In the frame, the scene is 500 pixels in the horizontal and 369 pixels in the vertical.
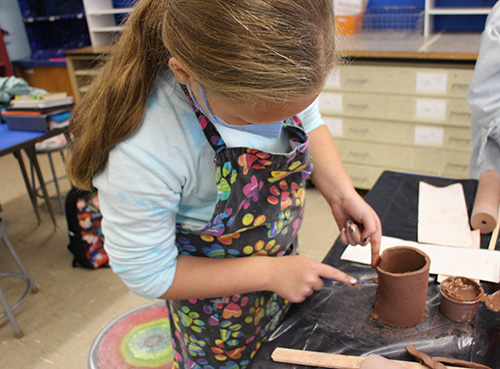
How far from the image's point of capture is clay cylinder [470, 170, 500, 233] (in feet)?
3.43

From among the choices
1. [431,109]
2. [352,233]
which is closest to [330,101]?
[431,109]

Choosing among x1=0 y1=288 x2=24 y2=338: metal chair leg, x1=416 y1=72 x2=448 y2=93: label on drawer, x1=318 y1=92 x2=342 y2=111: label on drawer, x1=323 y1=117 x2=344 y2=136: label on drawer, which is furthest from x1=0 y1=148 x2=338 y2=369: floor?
x1=416 y1=72 x2=448 y2=93: label on drawer

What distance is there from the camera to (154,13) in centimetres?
63

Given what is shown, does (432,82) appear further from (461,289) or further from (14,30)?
(14,30)

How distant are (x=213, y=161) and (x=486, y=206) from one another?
2.45 feet

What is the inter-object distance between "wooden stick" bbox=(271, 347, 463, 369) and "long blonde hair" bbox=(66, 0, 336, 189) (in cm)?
44

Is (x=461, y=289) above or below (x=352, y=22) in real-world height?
below

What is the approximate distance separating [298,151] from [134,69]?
12.3 inches

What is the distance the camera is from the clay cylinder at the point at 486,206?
41.1 inches

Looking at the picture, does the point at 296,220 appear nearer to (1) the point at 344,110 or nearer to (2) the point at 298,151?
(2) the point at 298,151

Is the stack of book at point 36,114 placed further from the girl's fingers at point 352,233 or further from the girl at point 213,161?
the girl's fingers at point 352,233

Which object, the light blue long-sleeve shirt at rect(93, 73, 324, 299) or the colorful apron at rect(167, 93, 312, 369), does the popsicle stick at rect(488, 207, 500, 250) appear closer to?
the colorful apron at rect(167, 93, 312, 369)

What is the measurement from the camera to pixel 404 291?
2.46 feet

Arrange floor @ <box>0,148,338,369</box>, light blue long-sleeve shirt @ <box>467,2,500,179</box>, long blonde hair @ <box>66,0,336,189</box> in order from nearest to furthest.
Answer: long blonde hair @ <box>66,0,336,189</box>, light blue long-sleeve shirt @ <box>467,2,500,179</box>, floor @ <box>0,148,338,369</box>
